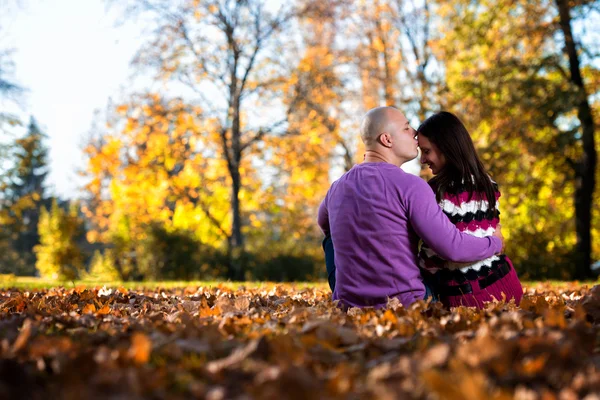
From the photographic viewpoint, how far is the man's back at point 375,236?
3.45 meters

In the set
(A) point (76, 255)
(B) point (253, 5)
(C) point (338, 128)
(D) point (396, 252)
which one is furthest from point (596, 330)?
(A) point (76, 255)

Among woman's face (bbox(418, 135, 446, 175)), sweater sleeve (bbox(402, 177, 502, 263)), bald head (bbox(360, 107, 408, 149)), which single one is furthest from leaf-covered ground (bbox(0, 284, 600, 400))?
woman's face (bbox(418, 135, 446, 175))

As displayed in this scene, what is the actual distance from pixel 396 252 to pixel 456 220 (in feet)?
1.81

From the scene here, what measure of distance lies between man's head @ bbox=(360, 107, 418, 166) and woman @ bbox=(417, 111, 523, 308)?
0.39 meters

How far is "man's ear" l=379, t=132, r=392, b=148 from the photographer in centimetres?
362

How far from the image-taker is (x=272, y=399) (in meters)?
1.43

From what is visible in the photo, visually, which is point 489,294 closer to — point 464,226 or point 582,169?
point 464,226

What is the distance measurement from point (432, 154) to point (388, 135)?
564 mm

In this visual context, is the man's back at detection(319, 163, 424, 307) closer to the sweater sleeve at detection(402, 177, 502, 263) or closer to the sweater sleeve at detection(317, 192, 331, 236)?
the sweater sleeve at detection(402, 177, 502, 263)

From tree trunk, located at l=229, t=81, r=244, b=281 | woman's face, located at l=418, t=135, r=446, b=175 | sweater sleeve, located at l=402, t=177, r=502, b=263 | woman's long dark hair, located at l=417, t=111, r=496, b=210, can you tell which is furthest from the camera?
tree trunk, located at l=229, t=81, r=244, b=281

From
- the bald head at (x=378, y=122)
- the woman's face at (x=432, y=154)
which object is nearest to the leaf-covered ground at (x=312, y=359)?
the bald head at (x=378, y=122)

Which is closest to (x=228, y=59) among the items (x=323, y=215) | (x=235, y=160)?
(x=235, y=160)

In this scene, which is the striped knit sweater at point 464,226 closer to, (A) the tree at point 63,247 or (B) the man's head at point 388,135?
(B) the man's head at point 388,135

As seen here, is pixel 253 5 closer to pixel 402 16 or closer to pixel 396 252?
pixel 402 16
